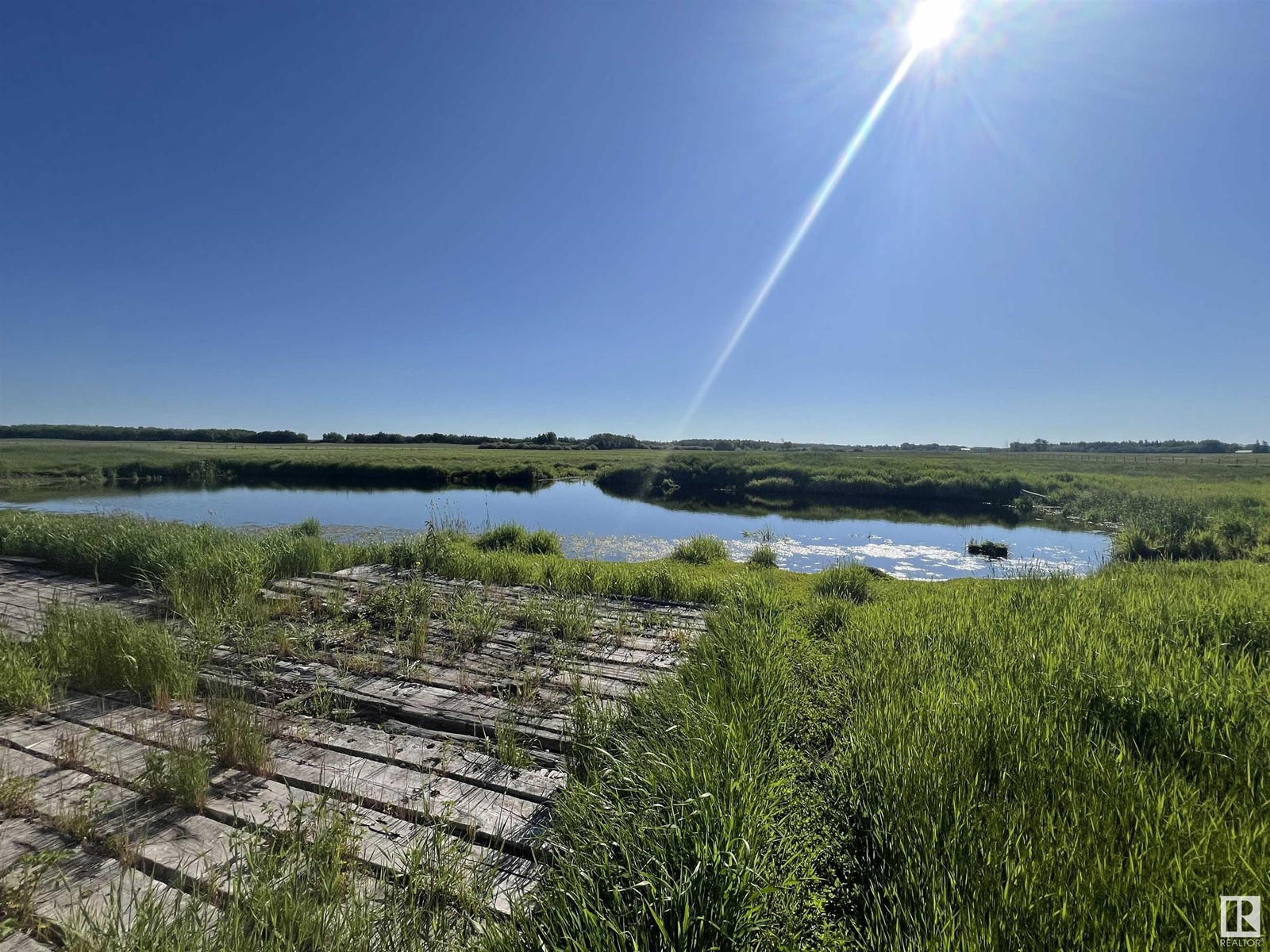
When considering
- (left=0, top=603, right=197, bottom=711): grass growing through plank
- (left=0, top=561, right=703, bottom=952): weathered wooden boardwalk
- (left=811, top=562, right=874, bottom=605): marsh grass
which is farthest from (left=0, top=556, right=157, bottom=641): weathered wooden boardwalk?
(left=811, top=562, right=874, bottom=605): marsh grass

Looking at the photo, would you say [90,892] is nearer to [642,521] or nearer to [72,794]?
[72,794]

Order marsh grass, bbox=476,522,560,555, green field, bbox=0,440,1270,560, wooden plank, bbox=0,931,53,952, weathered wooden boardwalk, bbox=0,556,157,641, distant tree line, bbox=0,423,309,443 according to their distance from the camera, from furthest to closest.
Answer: distant tree line, bbox=0,423,309,443 < green field, bbox=0,440,1270,560 < marsh grass, bbox=476,522,560,555 < weathered wooden boardwalk, bbox=0,556,157,641 < wooden plank, bbox=0,931,53,952

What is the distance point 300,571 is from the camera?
7090 millimetres

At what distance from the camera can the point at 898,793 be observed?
231 cm

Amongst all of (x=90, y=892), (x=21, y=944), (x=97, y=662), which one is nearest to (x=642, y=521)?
(x=97, y=662)

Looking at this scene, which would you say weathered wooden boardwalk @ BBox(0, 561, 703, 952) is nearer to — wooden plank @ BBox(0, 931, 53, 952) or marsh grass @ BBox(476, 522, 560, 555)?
wooden plank @ BBox(0, 931, 53, 952)

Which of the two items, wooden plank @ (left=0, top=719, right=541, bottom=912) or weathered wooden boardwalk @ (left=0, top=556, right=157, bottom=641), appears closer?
wooden plank @ (left=0, top=719, right=541, bottom=912)

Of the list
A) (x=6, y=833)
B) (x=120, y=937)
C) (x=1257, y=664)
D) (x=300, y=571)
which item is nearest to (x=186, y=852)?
(x=120, y=937)

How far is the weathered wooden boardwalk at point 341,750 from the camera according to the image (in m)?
2.07

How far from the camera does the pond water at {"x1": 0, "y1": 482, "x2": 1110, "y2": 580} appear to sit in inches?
617

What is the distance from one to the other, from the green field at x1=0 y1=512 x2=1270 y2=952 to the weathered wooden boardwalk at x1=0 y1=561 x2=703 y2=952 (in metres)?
0.29

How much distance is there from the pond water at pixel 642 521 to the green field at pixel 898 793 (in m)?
7.86

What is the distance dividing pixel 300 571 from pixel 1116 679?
875cm

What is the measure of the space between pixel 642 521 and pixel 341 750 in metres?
20.3
